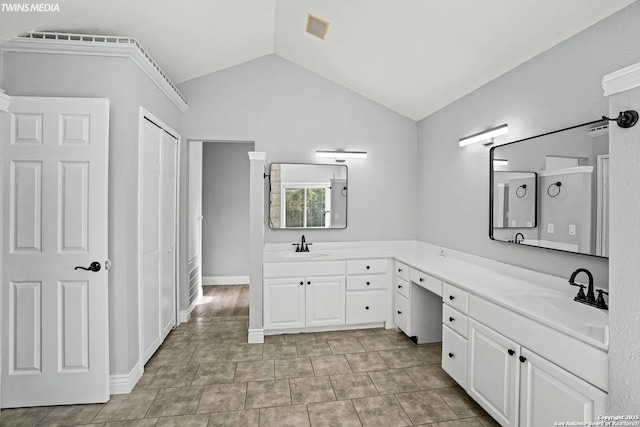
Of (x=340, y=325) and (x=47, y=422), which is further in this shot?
(x=340, y=325)

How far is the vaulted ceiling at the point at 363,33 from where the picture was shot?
2.05m

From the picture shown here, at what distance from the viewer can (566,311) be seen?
169 cm

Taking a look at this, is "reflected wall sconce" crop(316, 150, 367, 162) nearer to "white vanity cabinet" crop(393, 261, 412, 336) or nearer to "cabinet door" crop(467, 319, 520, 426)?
"white vanity cabinet" crop(393, 261, 412, 336)

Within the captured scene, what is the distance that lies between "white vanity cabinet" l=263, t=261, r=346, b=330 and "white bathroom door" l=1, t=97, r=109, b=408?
1434 mm

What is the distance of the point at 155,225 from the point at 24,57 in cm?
144

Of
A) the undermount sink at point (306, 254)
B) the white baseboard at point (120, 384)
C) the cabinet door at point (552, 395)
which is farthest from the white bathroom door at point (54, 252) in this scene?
the cabinet door at point (552, 395)

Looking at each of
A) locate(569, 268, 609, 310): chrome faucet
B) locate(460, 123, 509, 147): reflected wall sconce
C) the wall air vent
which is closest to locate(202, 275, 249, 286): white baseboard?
locate(460, 123, 509, 147): reflected wall sconce

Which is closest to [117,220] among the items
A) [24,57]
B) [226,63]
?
[24,57]

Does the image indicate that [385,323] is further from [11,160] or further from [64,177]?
[11,160]

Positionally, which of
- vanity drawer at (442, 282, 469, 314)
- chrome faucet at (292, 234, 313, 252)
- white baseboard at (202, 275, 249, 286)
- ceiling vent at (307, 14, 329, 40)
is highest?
ceiling vent at (307, 14, 329, 40)

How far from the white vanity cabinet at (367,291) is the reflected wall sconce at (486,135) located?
1.41 metres

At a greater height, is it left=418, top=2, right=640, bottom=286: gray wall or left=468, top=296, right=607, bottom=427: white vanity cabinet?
left=418, top=2, right=640, bottom=286: gray wall

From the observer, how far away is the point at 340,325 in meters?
3.41

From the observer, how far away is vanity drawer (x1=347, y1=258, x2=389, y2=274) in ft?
11.1
